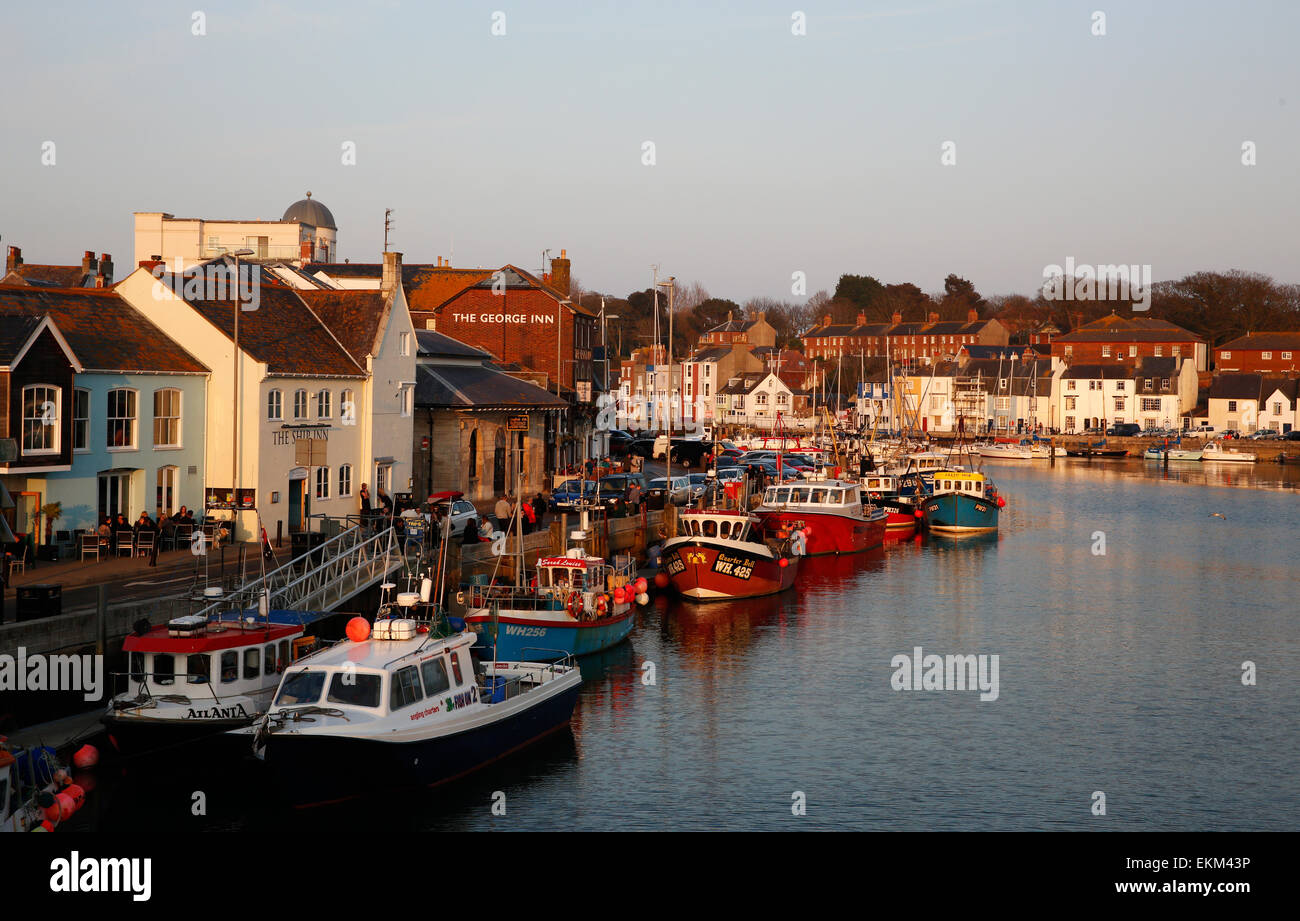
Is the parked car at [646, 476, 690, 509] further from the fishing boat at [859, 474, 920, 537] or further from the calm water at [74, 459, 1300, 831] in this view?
the fishing boat at [859, 474, 920, 537]

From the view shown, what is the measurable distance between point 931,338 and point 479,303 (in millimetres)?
122285

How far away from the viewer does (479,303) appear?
75812mm

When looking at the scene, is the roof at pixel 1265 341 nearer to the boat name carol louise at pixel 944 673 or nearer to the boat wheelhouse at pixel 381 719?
the boat name carol louise at pixel 944 673

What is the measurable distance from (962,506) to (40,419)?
4617 cm

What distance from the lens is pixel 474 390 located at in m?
56.4

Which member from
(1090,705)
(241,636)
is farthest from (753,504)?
(241,636)

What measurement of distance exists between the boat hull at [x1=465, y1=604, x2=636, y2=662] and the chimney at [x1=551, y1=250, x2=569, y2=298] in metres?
52.7

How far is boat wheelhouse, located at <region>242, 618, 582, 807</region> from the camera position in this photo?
21.9 meters

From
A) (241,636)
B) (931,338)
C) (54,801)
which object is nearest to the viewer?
(54,801)

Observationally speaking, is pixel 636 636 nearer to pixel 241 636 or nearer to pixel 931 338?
pixel 241 636

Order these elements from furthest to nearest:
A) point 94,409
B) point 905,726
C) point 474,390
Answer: point 474,390 < point 94,409 < point 905,726

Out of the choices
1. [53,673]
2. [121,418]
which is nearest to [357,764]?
[53,673]

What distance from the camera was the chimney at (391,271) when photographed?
48.8 m
